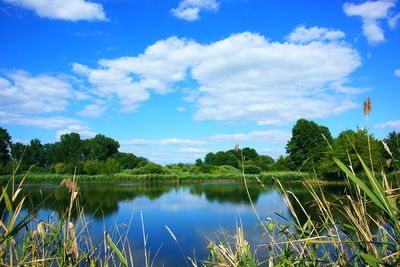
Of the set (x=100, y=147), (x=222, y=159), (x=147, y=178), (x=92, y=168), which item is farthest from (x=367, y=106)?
(x=222, y=159)

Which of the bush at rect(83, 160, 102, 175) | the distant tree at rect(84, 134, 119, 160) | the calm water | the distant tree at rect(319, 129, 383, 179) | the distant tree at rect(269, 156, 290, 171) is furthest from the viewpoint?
the distant tree at rect(84, 134, 119, 160)

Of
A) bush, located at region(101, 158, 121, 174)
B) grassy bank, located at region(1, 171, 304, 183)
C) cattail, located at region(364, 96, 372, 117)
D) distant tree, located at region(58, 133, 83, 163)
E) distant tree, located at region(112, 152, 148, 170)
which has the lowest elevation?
grassy bank, located at region(1, 171, 304, 183)

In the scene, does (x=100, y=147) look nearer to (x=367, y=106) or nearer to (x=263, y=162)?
(x=263, y=162)

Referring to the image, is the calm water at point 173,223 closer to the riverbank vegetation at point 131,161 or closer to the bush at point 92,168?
the riverbank vegetation at point 131,161

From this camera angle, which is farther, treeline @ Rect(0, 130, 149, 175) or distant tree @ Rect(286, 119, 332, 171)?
treeline @ Rect(0, 130, 149, 175)

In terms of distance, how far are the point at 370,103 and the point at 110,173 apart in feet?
128

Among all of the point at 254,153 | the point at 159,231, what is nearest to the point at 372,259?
the point at 159,231

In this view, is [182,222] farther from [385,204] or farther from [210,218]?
[385,204]

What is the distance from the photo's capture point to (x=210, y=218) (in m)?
12.8

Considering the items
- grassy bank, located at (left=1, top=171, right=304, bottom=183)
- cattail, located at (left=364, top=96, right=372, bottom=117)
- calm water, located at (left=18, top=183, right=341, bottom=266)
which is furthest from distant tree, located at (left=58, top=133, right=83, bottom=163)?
cattail, located at (left=364, top=96, right=372, bottom=117)

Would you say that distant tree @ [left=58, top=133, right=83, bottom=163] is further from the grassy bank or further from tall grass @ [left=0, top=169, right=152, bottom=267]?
tall grass @ [left=0, top=169, right=152, bottom=267]

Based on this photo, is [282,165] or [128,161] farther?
[128,161]

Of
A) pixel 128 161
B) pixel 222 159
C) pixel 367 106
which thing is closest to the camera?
pixel 367 106

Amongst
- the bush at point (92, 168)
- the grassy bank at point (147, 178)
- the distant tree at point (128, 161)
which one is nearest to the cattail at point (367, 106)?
the grassy bank at point (147, 178)
